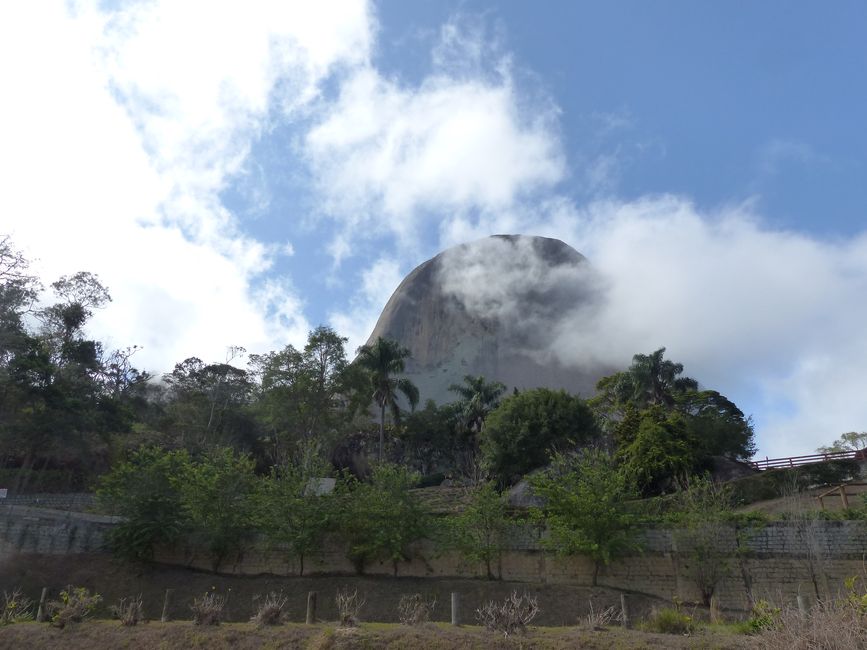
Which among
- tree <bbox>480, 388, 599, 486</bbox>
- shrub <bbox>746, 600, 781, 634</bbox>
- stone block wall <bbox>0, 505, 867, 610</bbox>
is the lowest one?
shrub <bbox>746, 600, 781, 634</bbox>

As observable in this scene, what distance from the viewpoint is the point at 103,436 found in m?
37.6

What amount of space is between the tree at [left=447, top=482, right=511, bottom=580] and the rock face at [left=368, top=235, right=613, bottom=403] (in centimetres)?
4581

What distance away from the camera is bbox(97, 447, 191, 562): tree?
79.4 ft

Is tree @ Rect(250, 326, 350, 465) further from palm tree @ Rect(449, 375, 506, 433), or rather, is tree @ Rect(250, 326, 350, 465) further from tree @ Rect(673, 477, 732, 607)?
tree @ Rect(673, 477, 732, 607)

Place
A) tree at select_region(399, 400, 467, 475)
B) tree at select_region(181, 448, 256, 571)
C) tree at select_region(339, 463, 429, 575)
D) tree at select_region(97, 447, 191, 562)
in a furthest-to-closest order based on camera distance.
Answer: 1. tree at select_region(399, 400, 467, 475)
2. tree at select_region(97, 447, 191, 562)
3. tree at select_region(181, 448, 256, 571)
4. tree at select_region(339, 463, 429, 575)

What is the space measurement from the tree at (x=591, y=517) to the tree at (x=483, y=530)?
1488 millimetres

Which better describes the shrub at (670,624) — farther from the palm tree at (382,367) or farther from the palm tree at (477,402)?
the palm tree at (477,402)

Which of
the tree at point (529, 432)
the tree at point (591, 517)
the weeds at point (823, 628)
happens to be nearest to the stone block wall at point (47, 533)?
the tree at point (591, 517)

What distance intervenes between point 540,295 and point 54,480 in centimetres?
5216

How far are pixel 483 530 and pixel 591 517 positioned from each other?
3686mm

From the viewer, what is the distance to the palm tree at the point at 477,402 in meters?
47.7

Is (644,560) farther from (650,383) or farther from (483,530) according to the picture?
(650,383)

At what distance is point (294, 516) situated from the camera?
23.4 m

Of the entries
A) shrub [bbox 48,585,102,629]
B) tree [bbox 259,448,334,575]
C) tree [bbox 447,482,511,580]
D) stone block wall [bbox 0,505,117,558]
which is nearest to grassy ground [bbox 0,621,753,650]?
shrub [bbox 48,585,102,629]
